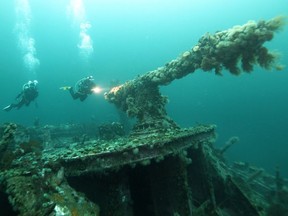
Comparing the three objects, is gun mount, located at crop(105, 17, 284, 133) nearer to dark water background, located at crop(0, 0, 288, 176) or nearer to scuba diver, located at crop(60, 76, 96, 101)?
scuba diver, located at crop(60, 76, 96, 101)

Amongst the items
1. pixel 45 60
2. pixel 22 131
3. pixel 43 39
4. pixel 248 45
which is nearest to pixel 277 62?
pixel 248 45

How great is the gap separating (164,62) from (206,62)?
109 m

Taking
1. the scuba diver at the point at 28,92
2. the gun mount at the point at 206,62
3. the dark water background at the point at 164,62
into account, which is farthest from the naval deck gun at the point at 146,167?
the dark water background at the point at 164,62

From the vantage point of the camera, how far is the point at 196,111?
388ft

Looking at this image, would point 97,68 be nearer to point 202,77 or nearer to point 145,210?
point 202,77

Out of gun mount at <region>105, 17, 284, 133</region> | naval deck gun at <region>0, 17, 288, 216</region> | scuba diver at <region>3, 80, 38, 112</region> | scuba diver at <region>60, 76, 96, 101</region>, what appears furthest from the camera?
scuba diver at <region>3, 80, 38, 112</region>

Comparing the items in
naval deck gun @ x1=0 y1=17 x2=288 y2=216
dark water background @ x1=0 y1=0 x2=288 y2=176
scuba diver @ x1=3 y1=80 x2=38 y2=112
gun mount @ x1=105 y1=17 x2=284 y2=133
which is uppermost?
dark water background @ x1=0 y1=0 x2=288 y2=176

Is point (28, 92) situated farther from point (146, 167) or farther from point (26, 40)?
point (26, 40)

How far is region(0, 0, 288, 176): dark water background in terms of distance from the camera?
3846 inches

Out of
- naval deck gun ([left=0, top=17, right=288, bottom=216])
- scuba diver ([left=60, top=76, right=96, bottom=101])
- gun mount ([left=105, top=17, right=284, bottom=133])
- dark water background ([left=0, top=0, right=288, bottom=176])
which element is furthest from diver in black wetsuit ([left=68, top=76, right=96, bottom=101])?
dark water background ([left=0, top=0, right=288, bottom=176])

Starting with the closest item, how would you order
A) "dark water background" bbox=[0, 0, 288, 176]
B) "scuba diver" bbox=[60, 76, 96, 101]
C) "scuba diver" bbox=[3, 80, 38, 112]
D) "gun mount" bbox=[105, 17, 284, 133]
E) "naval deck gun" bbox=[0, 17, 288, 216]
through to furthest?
"naval deck gun" bbox=[0, 17, 288, 216]
"gun mount" bbox=[105, 17, 284, 133]
"scuba diver" bbox=[60, 76, 96, 101]
"scuba diver" bbox=[3, 80, 38, 112]
"dark water background" bbox=[0, 0, 288, 176]

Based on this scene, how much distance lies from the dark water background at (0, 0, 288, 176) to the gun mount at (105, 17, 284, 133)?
77103 millimetres

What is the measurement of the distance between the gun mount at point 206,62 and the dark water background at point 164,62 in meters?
77.1

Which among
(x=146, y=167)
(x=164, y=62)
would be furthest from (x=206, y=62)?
(x=164, y=62)
